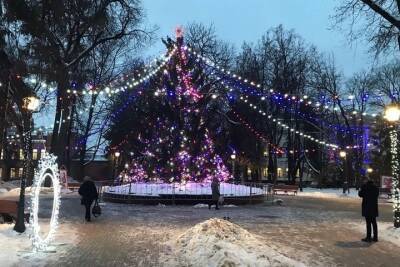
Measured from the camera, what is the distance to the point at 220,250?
37.9 feet

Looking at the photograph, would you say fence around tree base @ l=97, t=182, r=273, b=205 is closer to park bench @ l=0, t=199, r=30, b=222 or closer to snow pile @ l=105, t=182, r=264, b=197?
snow pile @ l=105, t=182, r=264, b=197

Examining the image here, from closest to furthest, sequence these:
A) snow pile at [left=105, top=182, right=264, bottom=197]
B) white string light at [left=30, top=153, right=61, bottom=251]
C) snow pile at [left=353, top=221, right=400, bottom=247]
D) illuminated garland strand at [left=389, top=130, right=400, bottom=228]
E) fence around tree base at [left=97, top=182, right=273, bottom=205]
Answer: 1. white string light at [left=30, top=153, right=61, bottom=251]
2. snow pile at [left=353, top=221, right=400, bottom=247]
3. illuminated garland strand at [left=389, top=130, right=400, bottom=228]
4. fence around tree base at [left=97, top=182, right=273, bottom=205]
5. snow pile at [left=105, top=182, right=264, bottom=197]

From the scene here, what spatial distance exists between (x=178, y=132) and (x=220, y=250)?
21.4 m

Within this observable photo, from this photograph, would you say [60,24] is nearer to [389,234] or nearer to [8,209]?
[8,209]

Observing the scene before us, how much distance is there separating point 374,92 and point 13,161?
44.3m

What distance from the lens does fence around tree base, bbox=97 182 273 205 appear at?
29.6m

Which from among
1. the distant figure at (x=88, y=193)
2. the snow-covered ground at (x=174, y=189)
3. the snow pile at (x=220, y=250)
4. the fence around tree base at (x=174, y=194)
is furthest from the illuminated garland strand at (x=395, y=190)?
the snow-covered ground at (x=174, y=189)

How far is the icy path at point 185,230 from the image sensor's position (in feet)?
41.4

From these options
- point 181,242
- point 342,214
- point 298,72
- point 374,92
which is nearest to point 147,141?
point 342,214

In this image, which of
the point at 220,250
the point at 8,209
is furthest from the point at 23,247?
the point at 8,209

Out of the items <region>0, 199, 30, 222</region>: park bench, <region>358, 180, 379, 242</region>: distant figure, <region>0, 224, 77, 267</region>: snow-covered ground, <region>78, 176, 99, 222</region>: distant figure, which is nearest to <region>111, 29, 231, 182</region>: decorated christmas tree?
<region>78, 176, 99, 222</region>: distant figure

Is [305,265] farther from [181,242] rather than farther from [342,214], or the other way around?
[342,214]

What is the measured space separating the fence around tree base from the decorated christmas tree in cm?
125

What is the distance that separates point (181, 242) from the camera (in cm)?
1380
